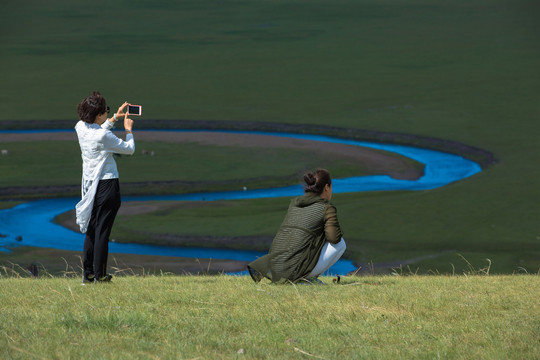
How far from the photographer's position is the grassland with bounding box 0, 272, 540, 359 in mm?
5449

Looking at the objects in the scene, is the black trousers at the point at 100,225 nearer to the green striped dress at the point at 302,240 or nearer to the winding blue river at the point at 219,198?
the green striped dress at the point at 302,240

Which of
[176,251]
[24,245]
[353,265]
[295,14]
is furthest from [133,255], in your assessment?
[295,14]

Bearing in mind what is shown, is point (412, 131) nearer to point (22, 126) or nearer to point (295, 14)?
point (22, 126)

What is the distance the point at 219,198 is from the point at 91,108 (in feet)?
88.6

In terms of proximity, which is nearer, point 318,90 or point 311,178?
point 311,178

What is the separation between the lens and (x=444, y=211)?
29.8m

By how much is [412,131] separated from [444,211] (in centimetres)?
1986

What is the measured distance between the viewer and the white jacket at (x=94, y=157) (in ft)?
28.6

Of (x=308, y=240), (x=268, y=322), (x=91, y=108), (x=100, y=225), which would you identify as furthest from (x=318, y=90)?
(x=268, y=322)

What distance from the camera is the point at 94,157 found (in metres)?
8.80

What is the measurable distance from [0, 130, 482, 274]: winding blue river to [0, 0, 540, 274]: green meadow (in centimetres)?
130

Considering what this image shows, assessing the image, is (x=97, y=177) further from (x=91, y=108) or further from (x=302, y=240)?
(x=302, y=240)

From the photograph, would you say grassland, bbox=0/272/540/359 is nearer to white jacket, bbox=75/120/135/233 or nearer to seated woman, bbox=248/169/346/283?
seated woman, bbox=248/169/346/283

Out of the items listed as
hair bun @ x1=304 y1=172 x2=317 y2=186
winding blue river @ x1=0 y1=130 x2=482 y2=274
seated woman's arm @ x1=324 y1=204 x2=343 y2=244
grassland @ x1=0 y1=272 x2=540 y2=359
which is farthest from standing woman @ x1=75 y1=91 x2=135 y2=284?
winding blue river @ x1=0 y1=130 x2=482 y2=274
